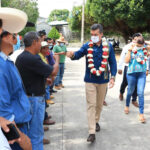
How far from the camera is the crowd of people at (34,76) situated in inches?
68.8

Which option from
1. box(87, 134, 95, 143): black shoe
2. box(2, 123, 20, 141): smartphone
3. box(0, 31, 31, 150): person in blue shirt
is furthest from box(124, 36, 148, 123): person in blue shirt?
box(2, 123, 20, 141): smartphone

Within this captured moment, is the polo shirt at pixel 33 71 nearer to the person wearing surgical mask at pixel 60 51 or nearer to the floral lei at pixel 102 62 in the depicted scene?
the floral lei at pixel 102 62

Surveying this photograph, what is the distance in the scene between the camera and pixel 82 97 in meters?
6.70

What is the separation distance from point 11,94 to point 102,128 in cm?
296

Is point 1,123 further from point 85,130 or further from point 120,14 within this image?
point 120,14

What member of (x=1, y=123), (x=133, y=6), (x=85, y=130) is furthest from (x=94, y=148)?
(x=133, y=6)

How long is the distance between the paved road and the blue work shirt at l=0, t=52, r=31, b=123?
6.26 feet

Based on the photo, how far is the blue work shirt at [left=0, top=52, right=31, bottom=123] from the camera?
5.55 ft

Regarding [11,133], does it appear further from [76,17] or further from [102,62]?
[76,17]

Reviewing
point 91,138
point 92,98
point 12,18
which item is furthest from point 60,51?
point 12,18

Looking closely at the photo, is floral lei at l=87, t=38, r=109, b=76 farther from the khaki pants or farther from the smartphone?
the smartphone

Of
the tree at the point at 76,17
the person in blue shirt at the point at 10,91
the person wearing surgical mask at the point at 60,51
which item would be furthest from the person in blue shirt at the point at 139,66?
the tree at the point at 76,17

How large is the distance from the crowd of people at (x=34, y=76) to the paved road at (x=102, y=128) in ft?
0.57

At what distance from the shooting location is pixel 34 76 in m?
2.76
